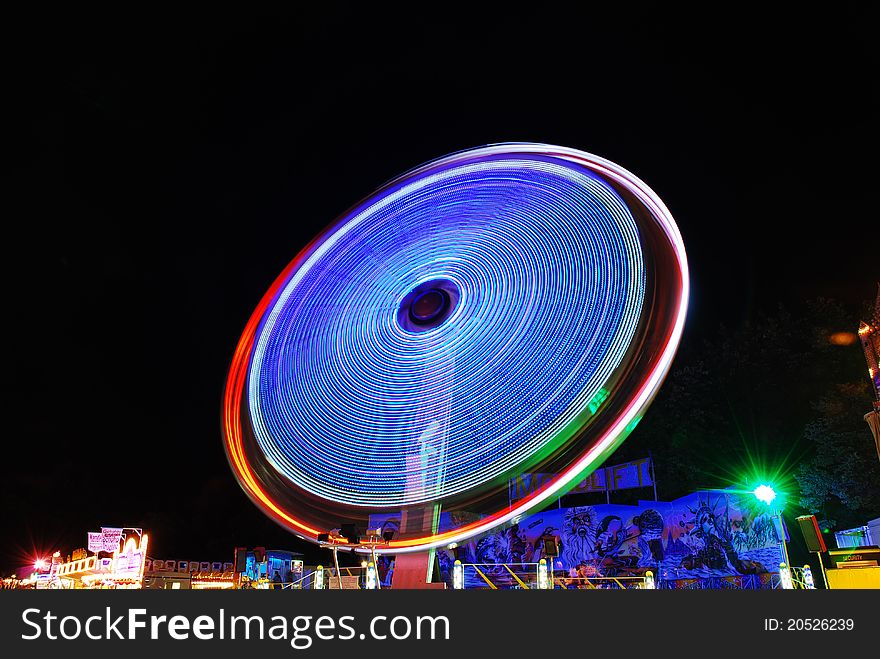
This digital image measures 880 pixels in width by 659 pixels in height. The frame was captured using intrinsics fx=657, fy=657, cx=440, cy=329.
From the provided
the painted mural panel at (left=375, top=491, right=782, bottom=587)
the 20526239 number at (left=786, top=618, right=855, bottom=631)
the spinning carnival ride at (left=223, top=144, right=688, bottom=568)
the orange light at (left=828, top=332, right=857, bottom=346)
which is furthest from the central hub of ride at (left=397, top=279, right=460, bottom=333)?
the orange light at (left=828, top=332, right=857, bottom=346)

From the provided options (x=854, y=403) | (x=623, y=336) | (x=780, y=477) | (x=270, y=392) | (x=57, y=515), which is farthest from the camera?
(x=57, y=515)

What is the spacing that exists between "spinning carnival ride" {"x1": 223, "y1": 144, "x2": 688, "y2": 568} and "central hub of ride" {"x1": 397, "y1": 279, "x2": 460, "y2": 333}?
0.11 ft

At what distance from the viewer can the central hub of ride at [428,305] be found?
12.6 meters

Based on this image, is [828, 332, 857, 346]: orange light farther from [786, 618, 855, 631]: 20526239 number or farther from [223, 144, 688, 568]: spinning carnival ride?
[786, 618, 855, 631]: 20526239 number

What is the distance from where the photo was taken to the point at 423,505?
10602 millimetres

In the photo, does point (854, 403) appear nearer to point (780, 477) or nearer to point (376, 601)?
point (780, 477)

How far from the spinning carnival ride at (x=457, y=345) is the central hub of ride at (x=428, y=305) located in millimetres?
33

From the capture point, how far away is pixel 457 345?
1211cm

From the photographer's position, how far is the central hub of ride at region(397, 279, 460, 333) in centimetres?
1265

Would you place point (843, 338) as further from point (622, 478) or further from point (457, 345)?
point (457, 345)

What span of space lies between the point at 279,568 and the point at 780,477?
23993mm

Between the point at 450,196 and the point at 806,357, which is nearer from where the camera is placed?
the point at 450,196

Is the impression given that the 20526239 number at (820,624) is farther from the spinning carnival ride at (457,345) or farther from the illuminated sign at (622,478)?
the illuminated sign at (622,478)

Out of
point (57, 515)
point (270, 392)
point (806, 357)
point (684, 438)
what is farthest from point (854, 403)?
point (57, 515)
